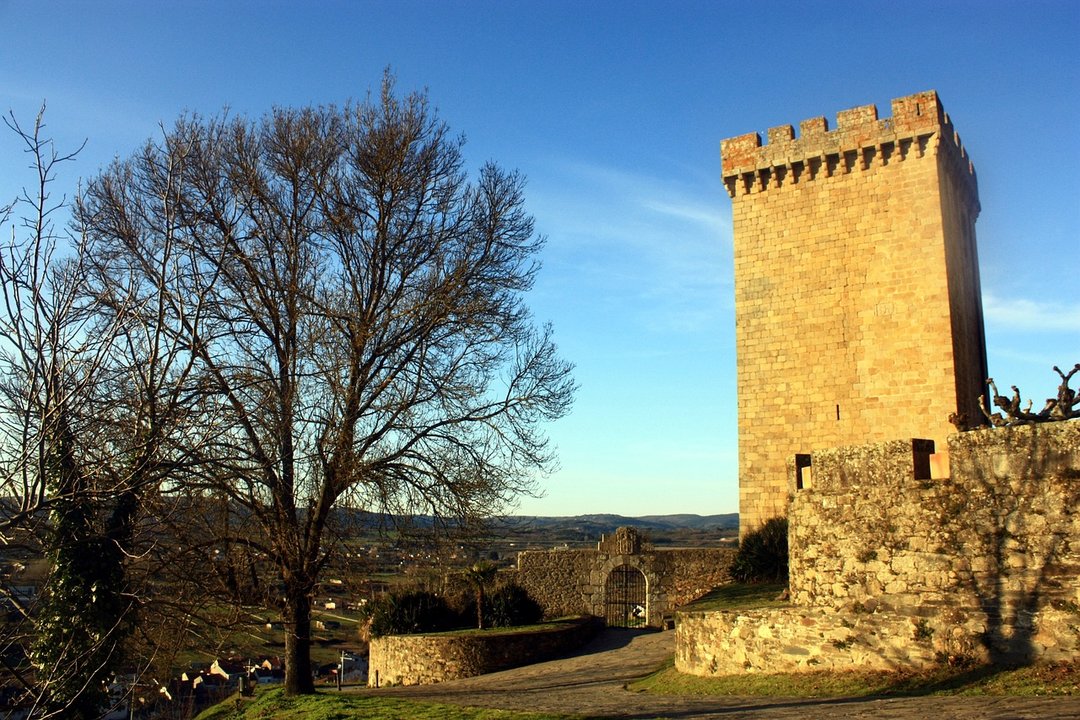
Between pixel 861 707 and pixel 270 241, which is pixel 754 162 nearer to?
pixel 270 241

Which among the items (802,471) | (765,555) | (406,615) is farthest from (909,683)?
(406,615)

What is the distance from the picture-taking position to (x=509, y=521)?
1446 cm

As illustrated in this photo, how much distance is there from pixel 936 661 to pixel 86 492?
794cm

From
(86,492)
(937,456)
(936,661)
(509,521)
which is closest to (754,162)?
(509,521)

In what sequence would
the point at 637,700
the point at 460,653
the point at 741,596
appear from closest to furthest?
the point at 637,700 → the point at 741,596 → the point at 460,653

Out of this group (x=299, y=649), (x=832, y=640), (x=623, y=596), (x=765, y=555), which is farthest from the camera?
(x=623, y=596)

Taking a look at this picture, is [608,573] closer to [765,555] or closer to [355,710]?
[765,555]

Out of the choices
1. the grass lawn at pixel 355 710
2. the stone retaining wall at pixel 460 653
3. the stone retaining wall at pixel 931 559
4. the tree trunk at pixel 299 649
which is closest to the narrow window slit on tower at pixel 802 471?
the stone retaining wall at pixel 931 559

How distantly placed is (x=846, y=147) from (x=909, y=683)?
14.9 metres

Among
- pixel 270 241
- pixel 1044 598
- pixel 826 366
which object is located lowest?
pixel 1044 598

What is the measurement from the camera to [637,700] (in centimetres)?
1064

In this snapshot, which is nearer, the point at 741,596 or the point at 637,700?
the point at 637,700

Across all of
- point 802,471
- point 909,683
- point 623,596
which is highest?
point 802,471

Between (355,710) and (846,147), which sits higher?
(846,147)
